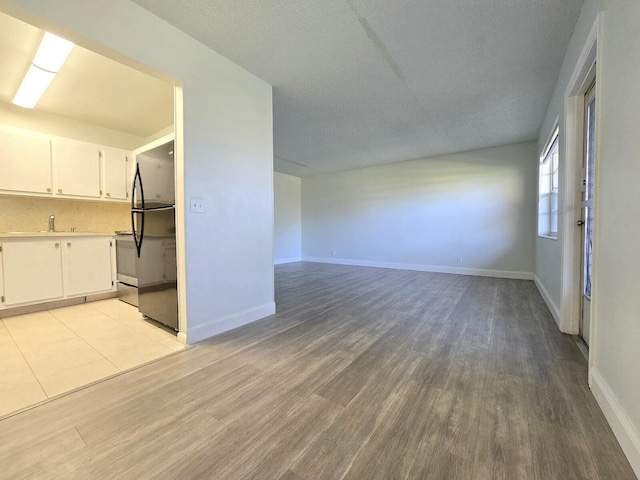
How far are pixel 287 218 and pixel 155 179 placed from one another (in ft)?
17.6

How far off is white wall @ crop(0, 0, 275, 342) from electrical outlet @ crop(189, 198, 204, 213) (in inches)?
1.7

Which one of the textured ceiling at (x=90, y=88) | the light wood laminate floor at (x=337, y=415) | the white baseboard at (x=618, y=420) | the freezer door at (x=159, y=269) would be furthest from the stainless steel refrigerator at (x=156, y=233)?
the white baseboard at (x=618, y=420)

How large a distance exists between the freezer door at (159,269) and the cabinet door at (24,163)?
5.98 ft

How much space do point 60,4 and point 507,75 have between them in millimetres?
3689

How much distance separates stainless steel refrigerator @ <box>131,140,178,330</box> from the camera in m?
2.38

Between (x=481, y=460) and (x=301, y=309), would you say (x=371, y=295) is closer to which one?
(x=301, y=309)

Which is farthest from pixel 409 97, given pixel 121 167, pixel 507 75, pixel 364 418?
pixel 121 167

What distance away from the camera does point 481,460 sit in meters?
1.10

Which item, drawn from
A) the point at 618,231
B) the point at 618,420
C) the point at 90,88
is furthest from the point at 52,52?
the point at 618,420

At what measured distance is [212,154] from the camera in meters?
2.39

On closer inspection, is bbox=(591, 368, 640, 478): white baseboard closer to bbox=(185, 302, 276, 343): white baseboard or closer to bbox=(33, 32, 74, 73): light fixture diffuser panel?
bbox=(185, 302, 276, 343): white baseboard

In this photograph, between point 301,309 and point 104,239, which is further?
point 104,239

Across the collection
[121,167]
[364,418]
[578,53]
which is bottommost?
[364,418]

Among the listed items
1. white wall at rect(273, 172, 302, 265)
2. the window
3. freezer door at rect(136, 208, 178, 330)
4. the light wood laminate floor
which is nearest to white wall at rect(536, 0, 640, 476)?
the light wood laminate floor
